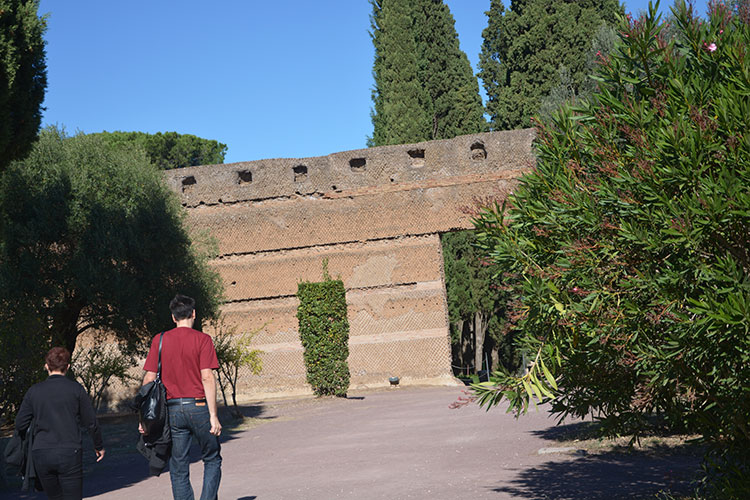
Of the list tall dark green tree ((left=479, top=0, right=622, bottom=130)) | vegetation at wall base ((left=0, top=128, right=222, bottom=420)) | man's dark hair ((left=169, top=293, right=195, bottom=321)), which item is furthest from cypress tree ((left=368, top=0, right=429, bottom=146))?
man's dark hair ((left=169, top=293, right=195, bottom=321))

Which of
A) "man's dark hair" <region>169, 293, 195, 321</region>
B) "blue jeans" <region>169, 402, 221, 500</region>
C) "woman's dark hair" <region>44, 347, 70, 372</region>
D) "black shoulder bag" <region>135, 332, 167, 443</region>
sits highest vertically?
"man's dark hair" <region>169, 293, 195, 321</region>

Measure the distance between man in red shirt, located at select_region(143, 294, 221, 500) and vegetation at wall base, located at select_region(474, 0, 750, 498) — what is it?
2.32 meters

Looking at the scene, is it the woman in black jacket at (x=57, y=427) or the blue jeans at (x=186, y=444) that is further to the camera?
the blue jeans at (x=186, y=444)

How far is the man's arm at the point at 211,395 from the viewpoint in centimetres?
579

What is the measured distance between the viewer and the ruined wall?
23750mm

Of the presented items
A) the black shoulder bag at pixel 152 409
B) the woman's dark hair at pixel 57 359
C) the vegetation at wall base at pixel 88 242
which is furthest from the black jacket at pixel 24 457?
the vegetation at wall base at pixel 88 242

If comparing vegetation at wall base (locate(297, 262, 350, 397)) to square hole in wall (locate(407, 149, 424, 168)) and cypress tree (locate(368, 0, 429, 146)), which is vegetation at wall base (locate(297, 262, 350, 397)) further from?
cypress tree (locate(368, 0, 429, 146))

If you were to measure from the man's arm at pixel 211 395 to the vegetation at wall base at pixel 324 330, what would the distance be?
1365 centimetres

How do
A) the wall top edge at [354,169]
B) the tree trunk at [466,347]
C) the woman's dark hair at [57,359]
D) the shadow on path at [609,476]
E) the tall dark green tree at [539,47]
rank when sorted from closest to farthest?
the woman's dark hair at [57,359]
the shadow on path at [609,476]
the wall top edge at [354,169]
the tall dark green tree at [539,47]
the tree trunk at [466,347]

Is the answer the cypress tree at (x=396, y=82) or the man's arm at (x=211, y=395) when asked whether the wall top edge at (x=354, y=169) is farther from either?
the man's arm at (x=211, y=395)

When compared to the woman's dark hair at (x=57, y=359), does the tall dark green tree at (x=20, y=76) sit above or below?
above

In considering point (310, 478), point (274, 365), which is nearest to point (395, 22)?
point (274, 365)

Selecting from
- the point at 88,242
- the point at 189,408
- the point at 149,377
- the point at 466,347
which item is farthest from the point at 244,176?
the point at 189,408

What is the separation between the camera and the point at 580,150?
509 cm
